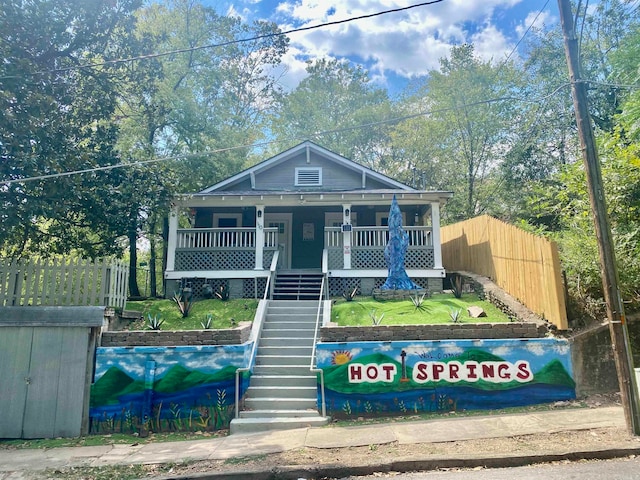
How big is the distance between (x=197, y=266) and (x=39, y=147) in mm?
5997

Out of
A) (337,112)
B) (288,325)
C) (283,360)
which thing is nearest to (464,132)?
(337,112)

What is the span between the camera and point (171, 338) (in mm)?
8281

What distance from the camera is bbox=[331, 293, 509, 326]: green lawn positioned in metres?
9.86

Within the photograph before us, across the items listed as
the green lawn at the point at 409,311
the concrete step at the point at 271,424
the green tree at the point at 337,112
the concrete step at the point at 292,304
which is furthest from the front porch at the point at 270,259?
the green tree at the point at 337,112

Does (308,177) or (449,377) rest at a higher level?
(308,177)

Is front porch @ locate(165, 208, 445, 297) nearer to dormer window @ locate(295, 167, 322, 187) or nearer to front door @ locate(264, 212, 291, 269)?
Result: front door @ locate(264, 212, 291, 269)

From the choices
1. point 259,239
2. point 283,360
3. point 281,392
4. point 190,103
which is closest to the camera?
point 281,392

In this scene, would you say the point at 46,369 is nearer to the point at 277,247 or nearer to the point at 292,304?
the point at 292,304

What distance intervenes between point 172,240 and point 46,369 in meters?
6.85

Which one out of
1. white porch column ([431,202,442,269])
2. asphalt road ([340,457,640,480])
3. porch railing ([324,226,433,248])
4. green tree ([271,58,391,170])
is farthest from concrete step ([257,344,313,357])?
green tree ([271,58,391,170])

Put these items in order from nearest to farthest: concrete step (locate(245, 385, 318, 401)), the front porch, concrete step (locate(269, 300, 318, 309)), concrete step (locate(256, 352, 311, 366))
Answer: concrete step (locate(245, 385, 318, 401)) → concrete step (locate(256, 352, 311, 366)) → concrete step (locate(269, 300, 318, 309)) → the front porch

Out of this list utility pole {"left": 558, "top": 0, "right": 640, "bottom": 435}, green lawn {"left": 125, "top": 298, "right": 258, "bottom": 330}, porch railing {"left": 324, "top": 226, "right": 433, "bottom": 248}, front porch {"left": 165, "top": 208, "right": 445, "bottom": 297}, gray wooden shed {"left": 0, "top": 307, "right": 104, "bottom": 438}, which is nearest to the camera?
utility pole {"left": 558, "top": 0, "right": 640, "bottom": 435}

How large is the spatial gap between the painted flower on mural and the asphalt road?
2809mm

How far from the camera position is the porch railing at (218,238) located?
1453 centimetres
